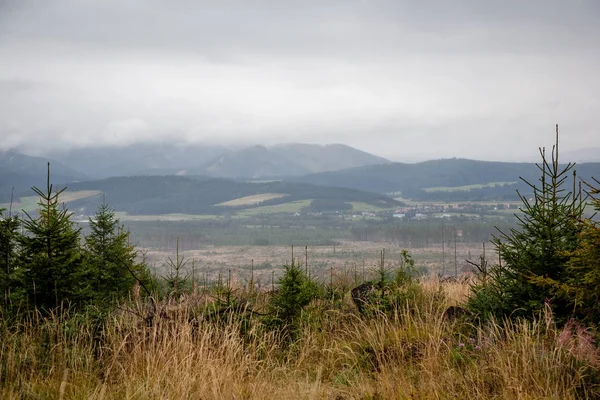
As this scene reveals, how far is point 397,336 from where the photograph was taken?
239 inches

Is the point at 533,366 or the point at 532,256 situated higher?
the point at 532,256

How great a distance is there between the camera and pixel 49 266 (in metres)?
7.65

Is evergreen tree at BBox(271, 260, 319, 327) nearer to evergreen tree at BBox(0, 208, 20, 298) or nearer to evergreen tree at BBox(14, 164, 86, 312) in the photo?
evergreen tree at BBox(14, 164, 86, 312)

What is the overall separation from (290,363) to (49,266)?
3994 millimetres

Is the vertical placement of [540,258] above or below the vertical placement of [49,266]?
above

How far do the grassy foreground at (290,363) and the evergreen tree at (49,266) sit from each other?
55cm

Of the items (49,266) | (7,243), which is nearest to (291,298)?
(49,266)

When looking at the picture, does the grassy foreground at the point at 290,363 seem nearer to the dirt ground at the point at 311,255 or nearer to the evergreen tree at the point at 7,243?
the evergreen tree at the point at 7,243

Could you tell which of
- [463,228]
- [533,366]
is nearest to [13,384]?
[533,366]

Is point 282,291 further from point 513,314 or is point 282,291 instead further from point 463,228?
point 463,228

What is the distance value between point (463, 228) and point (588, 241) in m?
155

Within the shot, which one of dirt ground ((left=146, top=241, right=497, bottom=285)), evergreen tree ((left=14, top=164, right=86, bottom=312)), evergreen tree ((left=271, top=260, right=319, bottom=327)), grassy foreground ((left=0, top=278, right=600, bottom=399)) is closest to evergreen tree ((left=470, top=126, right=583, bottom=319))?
grassy foreground ((left=0, top=278, right=600, bottom=399))

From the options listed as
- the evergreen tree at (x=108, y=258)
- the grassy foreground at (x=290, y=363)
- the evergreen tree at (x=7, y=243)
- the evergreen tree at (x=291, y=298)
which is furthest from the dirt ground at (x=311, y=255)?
the grassy foreground at (x=290, y=363)

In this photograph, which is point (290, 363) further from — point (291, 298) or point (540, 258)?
point (540, 258)
